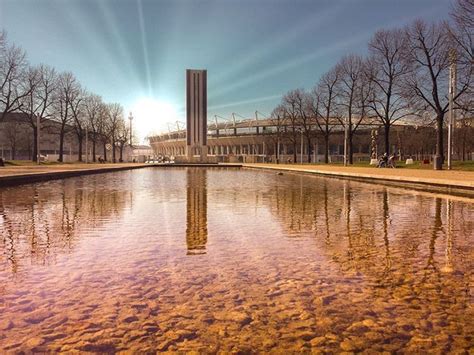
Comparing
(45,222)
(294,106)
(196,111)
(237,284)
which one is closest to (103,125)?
(196,111)

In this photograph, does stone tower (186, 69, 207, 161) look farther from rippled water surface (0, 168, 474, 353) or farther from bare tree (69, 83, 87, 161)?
rippled water surface (0, 168, 474, 353)

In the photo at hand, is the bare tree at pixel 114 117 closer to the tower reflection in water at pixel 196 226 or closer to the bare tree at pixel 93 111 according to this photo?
the bare tree at pixel 93 111

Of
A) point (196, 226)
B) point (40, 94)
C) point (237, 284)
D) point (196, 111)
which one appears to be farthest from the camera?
point (196, 111)

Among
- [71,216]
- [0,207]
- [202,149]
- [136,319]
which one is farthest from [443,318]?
[202,149]

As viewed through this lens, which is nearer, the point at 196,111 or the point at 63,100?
the point at 63,100

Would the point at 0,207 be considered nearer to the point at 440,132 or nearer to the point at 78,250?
the point at 78,250

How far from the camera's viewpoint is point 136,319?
3598 mm

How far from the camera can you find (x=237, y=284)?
15.0ft

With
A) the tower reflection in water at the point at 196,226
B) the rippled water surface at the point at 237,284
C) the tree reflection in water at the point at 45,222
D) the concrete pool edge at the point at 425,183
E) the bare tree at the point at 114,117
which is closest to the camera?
the rippled water surface at the point at 237,284

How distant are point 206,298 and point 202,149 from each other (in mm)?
79233

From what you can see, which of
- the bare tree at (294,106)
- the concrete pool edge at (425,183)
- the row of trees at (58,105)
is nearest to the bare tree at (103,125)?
the row of trees at (58,105)

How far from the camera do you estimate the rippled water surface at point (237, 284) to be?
3248 millimetres

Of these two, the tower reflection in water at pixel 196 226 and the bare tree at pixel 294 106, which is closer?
the tower reflection in water at pixel 196 226

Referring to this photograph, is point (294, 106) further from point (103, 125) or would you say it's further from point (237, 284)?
point (237, 284)
